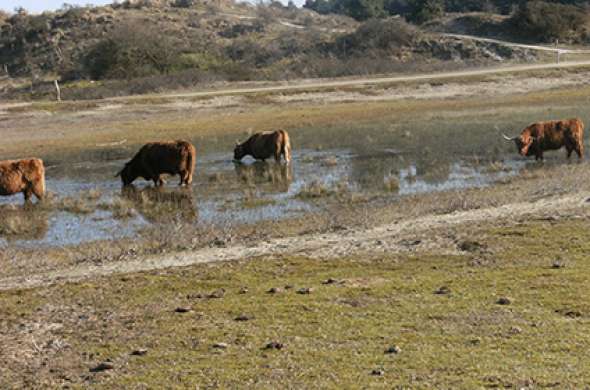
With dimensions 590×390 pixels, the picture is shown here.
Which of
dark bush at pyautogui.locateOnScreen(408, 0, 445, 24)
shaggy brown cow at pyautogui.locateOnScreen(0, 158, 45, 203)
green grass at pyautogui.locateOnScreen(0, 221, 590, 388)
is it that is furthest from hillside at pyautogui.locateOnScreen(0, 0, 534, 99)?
green grass at pyautogui.locateOnScreen(0, 221, 590, 388)

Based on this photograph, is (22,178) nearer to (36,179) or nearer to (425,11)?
(36,179)

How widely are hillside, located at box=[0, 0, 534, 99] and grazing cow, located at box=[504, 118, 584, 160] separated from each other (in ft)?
98.0

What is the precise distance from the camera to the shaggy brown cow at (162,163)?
76.3 feet

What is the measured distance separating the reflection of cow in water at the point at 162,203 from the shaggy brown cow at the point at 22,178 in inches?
86.4

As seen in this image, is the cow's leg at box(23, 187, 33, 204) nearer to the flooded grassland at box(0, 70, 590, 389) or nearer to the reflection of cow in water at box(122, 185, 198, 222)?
the flooded grassland at box(0, 70, 590, 389)

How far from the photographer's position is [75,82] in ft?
194

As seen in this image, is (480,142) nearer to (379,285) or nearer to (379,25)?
(379,285)

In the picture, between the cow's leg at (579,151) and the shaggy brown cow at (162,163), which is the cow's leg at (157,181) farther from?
the cow's leg at (579,151)

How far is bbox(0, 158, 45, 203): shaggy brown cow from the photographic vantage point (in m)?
21.6

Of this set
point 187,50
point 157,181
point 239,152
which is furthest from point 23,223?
point 187,50

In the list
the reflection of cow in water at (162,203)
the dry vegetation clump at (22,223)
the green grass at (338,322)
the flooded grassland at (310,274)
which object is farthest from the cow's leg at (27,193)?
the green grass at (338,322)

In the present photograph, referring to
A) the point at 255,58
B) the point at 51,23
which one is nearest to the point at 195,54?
the point at 255,58

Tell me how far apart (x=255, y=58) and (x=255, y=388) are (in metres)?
59.8

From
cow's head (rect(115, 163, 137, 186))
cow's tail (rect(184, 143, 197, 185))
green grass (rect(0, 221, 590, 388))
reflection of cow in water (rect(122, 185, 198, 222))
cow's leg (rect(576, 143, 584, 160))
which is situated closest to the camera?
green grass (rect(0, 221, 590, 388))
